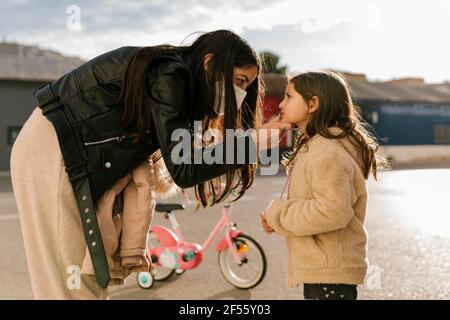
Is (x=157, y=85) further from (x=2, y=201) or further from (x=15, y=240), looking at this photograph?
(x=2, y=201)

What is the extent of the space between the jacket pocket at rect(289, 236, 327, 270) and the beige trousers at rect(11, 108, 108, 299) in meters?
0.78

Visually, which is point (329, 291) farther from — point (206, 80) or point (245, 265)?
point (245, 265)

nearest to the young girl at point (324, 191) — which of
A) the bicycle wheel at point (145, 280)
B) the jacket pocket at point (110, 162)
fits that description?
the jacket pocket at point (110, 162)

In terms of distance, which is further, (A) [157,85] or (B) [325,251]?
(B) [325,251]

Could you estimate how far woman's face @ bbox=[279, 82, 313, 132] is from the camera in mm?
2508

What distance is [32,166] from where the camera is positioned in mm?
2174

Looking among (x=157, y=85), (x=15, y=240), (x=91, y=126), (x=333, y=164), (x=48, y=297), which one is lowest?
(x=15, y=240)

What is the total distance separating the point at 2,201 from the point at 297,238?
11.4 m

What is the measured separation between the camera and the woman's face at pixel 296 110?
2.51 meters

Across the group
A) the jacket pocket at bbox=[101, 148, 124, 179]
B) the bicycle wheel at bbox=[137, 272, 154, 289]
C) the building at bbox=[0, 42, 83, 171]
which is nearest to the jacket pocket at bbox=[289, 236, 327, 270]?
the jacket pocket at bbox=[101, 148, 124, 179]

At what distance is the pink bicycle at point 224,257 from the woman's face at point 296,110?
126 inches

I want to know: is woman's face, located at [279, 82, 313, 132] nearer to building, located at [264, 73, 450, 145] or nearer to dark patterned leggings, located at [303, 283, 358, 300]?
dark patterned leggings, located at [303, 283, 358, 300]

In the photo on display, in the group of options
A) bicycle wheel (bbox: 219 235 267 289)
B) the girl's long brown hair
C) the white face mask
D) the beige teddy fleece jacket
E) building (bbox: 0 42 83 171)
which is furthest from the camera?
building (bbox: 0 42 83 171)
